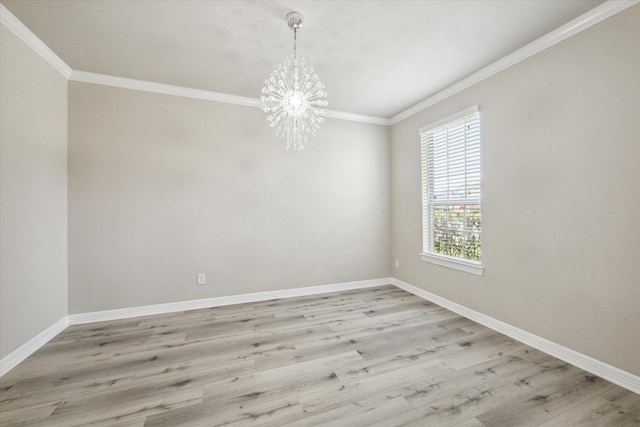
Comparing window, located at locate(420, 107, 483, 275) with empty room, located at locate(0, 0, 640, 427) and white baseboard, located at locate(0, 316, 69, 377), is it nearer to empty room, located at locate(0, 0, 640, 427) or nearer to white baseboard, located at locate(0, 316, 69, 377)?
empty room, located at locate(0, 0, 640, 427)

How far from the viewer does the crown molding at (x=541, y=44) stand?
1813 millimetres

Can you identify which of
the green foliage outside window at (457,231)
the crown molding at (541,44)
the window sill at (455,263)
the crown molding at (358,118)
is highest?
the crown molding at (358,118)

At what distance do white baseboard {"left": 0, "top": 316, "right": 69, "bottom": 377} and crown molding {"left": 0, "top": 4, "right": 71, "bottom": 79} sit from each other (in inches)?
100

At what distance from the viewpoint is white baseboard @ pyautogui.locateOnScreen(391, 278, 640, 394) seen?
5.79ft

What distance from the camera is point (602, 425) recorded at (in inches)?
57.0

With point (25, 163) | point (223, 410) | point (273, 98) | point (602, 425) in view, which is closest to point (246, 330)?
point (223, 410)

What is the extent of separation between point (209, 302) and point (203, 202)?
1.28 metres

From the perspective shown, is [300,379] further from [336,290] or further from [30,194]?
[30,194]

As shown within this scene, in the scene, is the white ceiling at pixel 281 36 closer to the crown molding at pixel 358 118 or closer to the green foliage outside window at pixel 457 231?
the crown molding at pixel 358 118

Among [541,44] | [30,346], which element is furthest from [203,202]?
[541,44]

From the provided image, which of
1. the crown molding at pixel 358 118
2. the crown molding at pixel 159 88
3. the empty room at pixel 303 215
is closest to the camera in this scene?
the empty room at pixel 303 215

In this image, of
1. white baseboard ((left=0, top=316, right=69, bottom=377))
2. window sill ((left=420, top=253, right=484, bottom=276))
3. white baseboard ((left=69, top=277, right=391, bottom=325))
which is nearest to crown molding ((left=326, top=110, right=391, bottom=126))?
window sill ((left=420, top=253, right=484, bottom=276))

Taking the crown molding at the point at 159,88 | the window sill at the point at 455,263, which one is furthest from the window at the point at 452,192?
the crown molding at the point at 159,88

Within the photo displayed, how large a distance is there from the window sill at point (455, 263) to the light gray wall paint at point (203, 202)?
0.93 m
